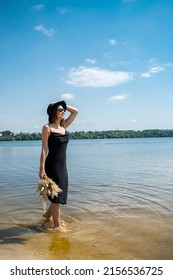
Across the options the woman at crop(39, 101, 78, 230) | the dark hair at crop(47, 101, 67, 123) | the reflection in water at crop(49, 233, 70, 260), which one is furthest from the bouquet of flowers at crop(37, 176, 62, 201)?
the dark hair at crop(47, 101, 67, 123)

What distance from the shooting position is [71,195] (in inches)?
446

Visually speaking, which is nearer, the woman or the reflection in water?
the reflection in water

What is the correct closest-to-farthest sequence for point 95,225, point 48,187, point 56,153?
point 48,187, point 56,153, point 95,225

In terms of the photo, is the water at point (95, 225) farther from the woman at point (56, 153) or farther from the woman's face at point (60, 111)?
the woman's face at point (60, 111)

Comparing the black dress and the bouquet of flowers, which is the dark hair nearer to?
the black dress

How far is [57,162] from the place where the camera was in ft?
21.7

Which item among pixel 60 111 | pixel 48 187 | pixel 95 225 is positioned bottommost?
pixel 95 225

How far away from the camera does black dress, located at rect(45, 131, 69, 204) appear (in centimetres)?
656

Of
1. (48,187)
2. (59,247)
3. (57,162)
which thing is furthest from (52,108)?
(59,247)

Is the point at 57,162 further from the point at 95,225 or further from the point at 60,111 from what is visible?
the point at 95,225

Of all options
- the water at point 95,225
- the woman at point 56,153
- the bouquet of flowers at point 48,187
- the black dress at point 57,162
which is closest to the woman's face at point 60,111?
the woman at point 56,153
